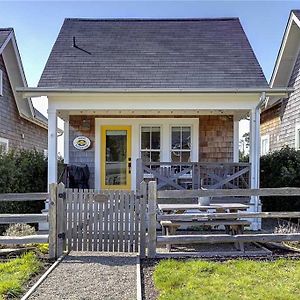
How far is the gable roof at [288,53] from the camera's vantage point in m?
13.8

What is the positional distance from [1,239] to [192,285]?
10.9 feet

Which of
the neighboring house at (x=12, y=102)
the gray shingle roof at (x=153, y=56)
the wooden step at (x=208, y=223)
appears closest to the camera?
the wooden step at (x=208, y=223)

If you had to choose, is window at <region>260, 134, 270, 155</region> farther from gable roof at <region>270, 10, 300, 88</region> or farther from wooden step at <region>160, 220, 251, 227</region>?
wooden step at <region>160, 220, 251, 227</region>

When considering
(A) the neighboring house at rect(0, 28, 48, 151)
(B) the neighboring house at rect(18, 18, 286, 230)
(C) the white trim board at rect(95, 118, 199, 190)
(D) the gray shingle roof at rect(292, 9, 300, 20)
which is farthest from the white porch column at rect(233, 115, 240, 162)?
(A) the neighboring house at rect(0, 28, 48, 151)

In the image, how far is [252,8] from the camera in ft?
47.4

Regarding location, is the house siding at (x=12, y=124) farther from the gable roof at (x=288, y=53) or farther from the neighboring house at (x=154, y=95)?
the gable roof at (x=288, y=53)

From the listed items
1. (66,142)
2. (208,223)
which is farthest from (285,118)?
(208,223)

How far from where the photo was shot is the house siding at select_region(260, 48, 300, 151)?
549 inches

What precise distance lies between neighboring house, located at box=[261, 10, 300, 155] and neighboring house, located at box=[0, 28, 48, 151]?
31.7 feet

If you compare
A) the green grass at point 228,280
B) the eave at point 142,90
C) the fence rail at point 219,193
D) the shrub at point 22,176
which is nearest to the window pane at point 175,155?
the eave at point 142,90

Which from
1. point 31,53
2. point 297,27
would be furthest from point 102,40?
point 297,27

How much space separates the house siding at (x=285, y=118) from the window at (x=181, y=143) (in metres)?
4.07

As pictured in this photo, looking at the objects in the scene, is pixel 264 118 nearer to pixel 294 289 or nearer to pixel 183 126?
pixel 183 126

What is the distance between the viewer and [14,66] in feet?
49.7
